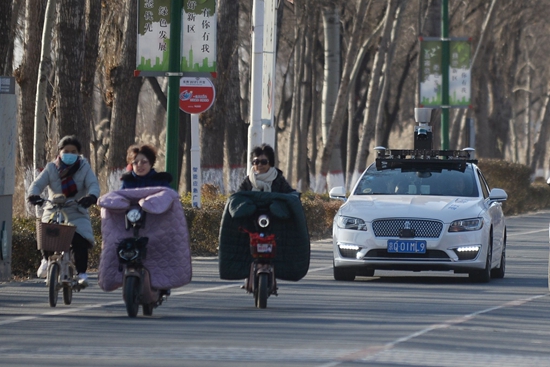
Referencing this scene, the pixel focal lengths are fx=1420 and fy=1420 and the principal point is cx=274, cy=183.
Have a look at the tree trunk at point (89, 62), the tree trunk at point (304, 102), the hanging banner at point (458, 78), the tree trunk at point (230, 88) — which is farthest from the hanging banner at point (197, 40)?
the tree trunk at point (304, 102)

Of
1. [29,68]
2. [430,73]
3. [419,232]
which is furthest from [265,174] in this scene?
[430,73]

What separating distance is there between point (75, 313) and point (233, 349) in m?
2.99

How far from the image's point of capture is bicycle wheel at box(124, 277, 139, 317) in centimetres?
1195

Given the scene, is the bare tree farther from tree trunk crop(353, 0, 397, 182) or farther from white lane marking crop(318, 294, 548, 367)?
white lane marking crop(318, 294, 548, 367)

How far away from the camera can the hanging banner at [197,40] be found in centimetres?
2048

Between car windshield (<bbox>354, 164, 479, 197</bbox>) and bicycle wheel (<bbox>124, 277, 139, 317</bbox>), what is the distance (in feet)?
19.7

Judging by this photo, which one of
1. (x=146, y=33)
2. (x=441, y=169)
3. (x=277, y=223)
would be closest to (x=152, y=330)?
(x=277, y=223)

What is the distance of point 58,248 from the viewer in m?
12.6

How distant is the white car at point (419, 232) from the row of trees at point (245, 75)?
16.7 feet

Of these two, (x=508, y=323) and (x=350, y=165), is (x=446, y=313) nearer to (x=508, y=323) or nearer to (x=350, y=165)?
(x=508, y=323)

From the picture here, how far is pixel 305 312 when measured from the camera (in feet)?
42.5

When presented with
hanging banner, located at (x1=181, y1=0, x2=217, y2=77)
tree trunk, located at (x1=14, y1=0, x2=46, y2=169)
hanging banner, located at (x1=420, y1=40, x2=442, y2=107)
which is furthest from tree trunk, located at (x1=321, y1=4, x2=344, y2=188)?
hanging banner, located at (x1=181, y1=0, x2=217, y2=77)

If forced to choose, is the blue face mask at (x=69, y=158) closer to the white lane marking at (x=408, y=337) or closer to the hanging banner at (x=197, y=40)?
the white lane marking at (x=408, y=337)

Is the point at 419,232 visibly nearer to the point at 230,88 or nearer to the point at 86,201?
the point at 86,201
